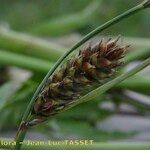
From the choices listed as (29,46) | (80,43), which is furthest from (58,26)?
(80,43)

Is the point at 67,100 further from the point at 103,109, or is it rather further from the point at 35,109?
the point at 103,109

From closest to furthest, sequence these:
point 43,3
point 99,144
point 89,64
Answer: point 89,64, point 99,144, point 43,3

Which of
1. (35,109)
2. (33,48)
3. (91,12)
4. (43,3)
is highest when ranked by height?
(43,3)

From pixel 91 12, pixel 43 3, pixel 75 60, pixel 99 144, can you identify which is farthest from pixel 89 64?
pixel 43 3

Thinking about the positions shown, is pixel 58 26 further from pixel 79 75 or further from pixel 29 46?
pixel 79 75

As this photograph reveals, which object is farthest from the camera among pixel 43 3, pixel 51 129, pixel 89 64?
pixel 43 3

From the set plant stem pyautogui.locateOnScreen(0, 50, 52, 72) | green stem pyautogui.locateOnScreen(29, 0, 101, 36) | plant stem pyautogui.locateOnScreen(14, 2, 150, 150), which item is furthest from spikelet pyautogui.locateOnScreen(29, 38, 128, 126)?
green stem pyautogui.locateOnScreen(29, 0, 101, 36)

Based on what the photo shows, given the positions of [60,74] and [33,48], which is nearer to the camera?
[60,74]
